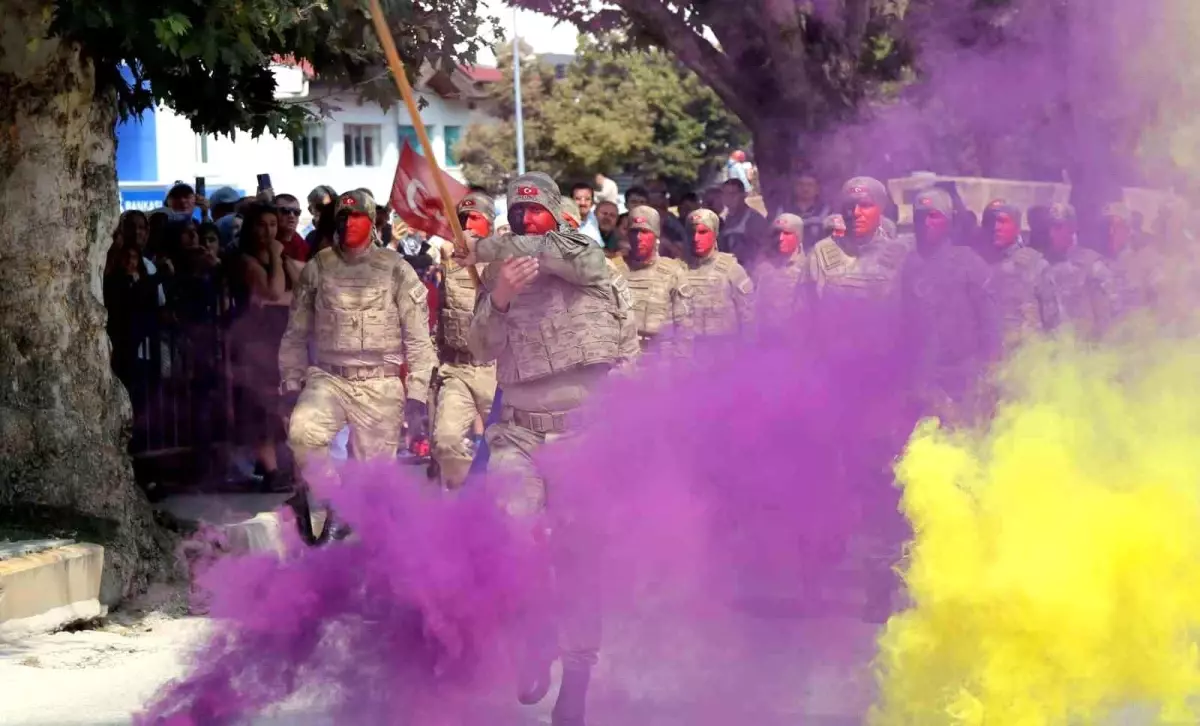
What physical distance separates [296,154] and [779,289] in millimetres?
17240

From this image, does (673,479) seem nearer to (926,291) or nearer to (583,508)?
(583,508)

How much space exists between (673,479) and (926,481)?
1.36 metres

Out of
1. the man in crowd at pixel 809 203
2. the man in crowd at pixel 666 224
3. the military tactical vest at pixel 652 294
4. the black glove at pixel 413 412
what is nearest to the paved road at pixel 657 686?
the black glove at pixel 413 412

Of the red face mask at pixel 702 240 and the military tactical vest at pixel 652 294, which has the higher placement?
the red face mask at pixel 702 240

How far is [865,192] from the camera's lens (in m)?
8.16

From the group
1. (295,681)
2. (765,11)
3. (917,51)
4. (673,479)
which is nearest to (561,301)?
(673,479)

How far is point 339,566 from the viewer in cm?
557

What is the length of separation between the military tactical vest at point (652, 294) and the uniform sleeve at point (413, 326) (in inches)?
52.9

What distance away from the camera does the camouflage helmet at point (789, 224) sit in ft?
29.2

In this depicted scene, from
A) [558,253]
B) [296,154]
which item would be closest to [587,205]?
[558,253]

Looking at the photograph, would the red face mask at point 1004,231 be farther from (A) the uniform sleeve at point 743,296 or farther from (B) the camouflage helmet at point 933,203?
(A) the uniform sleeve at point 743,296

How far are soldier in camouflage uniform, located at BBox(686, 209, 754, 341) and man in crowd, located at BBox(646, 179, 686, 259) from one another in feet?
4.50

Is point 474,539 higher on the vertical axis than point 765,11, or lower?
lower

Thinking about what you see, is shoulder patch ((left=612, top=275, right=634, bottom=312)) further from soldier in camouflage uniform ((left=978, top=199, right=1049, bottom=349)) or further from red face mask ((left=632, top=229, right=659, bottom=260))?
red face mask ((left=632, top=229, right=659, bottom=260))
